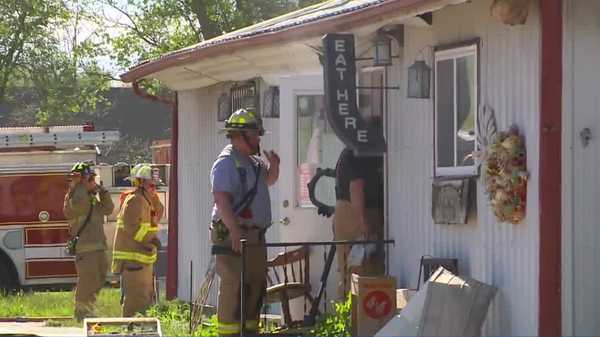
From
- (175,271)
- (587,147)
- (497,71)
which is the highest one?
(497,71)

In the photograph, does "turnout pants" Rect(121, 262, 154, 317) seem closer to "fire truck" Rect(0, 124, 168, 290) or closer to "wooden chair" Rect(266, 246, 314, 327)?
"wooden chair" Rect(266, 246, 314, 327)

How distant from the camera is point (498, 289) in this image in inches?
352

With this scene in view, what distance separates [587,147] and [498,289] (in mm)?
1264

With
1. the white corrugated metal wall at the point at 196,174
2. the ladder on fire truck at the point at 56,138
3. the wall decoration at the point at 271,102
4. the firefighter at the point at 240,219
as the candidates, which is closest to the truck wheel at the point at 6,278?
the ladder on fire truck at the point at 56,138

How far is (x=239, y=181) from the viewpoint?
9.82m

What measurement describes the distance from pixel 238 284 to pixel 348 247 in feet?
4.50

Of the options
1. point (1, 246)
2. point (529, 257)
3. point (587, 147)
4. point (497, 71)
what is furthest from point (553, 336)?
point (1, 246)

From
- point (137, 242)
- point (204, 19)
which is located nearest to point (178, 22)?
point (204, 19)

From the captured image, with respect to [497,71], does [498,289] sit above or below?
below

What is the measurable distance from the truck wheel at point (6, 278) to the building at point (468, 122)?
6.32 m

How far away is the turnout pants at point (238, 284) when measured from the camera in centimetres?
→ 984

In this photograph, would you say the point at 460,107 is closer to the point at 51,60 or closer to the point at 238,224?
the point at 238,224

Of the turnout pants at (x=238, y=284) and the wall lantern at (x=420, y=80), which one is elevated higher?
the wall lantern at (x=420, y=80)

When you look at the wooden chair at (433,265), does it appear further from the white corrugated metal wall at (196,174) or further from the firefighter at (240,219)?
the white corrugated metal wall at (196,174)
